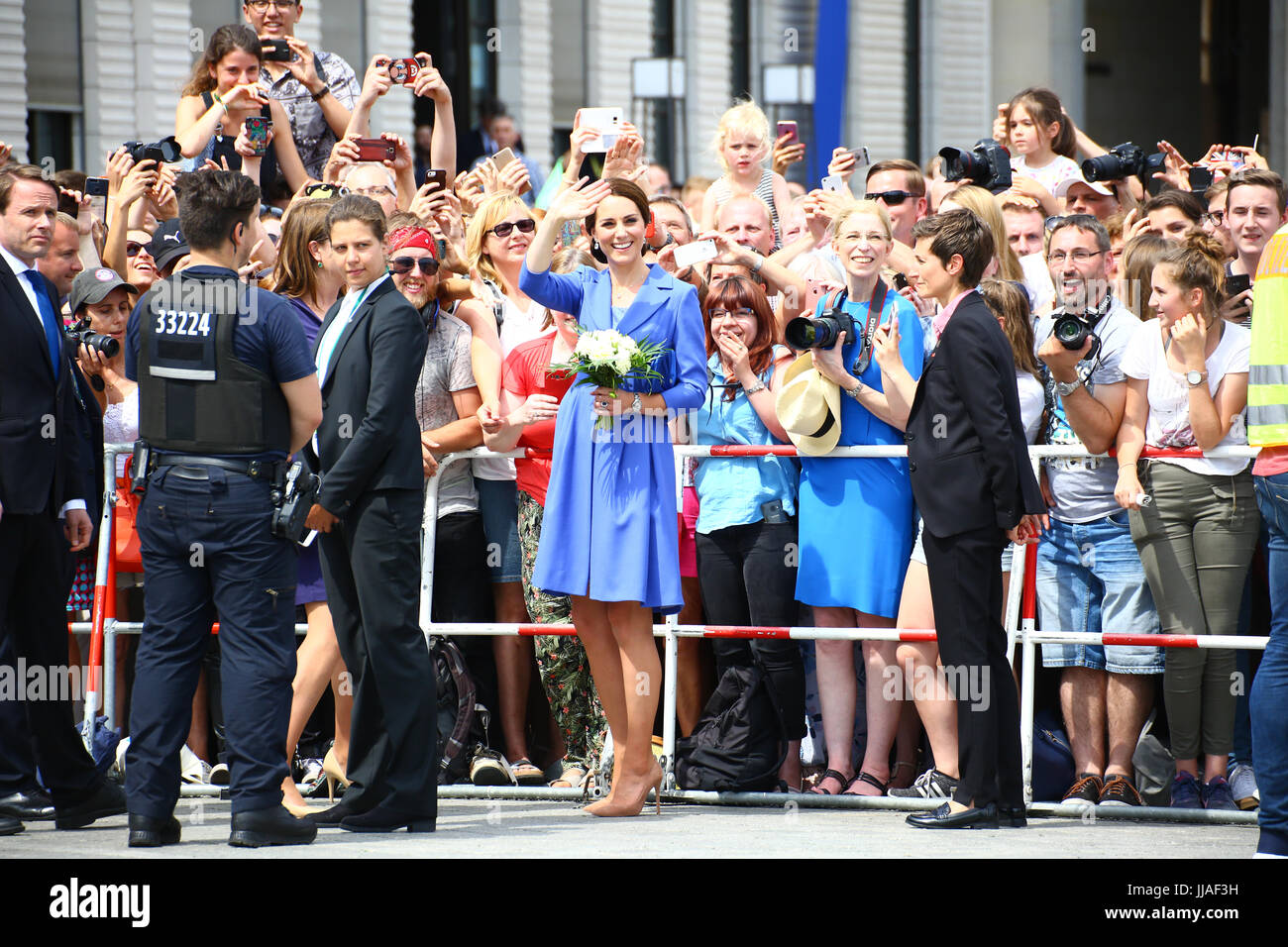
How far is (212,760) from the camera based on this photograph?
8203 mm

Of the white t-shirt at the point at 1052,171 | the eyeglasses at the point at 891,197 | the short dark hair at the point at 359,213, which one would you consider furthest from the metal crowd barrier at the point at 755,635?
the white t-shirt at the point at 1052,171

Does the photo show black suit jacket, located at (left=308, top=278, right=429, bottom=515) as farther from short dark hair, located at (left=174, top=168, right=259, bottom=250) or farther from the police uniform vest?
short dark hair, located at (left=174, top=168, right=259, bottom=250)

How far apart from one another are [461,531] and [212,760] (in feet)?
5.28

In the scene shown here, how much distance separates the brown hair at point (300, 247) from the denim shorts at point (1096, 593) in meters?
3.22

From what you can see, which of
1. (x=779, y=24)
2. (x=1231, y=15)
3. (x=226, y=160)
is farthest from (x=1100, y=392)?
(x=1231, y=15)

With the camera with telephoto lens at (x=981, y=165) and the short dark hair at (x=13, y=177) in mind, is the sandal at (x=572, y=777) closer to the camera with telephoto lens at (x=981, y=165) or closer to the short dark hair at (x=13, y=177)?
the short dark hair at (x=13, y=177)

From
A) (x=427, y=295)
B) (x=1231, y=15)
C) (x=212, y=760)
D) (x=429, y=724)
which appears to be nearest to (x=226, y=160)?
(x=427, y=295)

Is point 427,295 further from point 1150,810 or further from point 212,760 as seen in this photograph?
point 1150,810

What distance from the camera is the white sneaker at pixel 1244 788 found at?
7008mm

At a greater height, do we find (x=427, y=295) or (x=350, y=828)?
(x=427, y=295)

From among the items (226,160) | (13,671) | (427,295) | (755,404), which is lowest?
(13,671)
